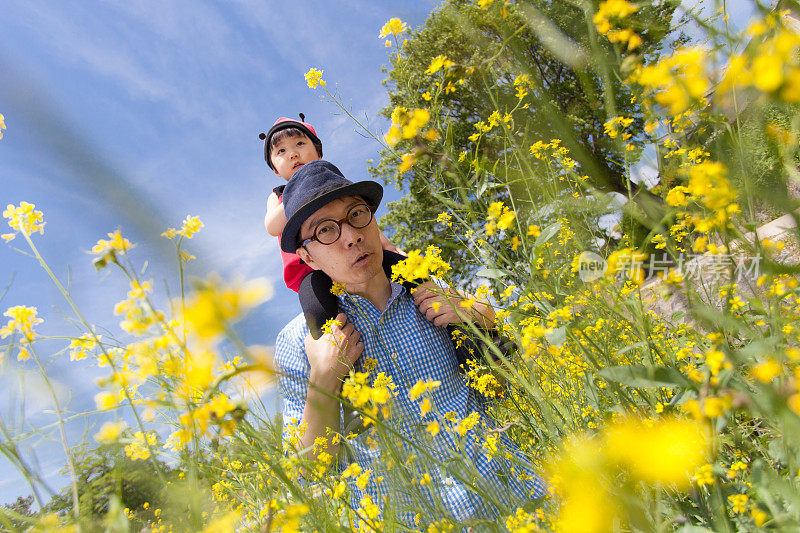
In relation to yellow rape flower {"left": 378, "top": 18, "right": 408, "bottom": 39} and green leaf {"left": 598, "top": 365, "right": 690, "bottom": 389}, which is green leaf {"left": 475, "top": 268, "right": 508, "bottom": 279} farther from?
yellow rape flower {"left": 378, "top": 18, "right": 408, "bottom": 39}

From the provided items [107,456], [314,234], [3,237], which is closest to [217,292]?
[107,456]

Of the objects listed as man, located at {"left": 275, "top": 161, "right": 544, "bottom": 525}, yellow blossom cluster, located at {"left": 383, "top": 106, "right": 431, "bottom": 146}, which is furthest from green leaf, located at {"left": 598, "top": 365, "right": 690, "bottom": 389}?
man, located at {"left": 275, "top": 161, "right": 544, "bottom": 525}

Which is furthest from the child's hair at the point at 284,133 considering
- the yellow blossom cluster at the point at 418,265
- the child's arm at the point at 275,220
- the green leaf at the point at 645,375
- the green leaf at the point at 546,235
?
the green leaf at the point at 645,375

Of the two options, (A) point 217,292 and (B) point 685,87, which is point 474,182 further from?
(A) point 217,292

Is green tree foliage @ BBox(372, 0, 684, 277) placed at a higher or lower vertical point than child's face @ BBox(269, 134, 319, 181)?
lower

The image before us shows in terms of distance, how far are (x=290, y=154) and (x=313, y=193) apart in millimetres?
1286

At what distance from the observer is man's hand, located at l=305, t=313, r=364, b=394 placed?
168 centimetres

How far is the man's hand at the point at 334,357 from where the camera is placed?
5.50 ft

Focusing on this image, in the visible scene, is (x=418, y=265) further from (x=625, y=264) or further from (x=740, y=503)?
(x=740, y=503)

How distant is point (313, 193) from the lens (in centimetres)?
177

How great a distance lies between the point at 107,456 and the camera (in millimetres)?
888

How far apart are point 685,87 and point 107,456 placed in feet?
4.04

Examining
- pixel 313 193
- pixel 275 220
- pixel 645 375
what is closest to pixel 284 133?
pixel 275 220

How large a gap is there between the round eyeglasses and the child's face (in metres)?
1.24
